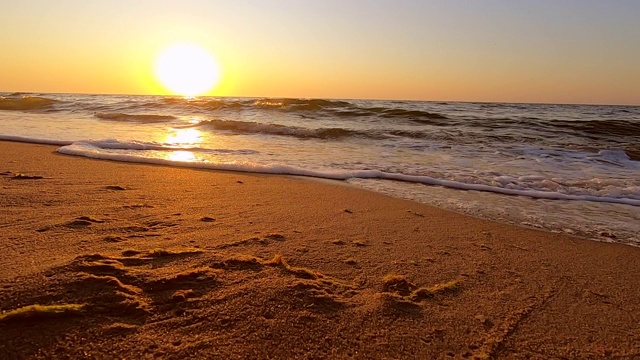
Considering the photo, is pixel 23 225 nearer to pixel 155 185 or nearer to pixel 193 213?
pixel 193 213

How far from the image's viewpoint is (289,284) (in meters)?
1.97

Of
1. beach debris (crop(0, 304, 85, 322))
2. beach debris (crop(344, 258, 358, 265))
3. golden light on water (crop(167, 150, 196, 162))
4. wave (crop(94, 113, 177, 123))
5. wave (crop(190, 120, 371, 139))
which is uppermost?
wave (crop(94, 113, 177, 123))

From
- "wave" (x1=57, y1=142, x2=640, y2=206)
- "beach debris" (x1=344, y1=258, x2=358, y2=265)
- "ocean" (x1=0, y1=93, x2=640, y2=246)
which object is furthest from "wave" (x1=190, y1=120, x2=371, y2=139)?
"beach debris" (x1=344, y1=258, x2=358, y2=265)

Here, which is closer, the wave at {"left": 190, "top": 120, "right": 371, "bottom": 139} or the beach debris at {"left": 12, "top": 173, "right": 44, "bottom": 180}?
the beach debris at {"left": 12, "top": 173, "right": 44, "bottom": 180}

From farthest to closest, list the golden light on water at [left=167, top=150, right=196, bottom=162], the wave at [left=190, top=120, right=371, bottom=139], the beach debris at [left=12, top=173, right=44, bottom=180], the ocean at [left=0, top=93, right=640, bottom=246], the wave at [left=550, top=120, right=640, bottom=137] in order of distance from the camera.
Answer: the wave at [left=550, top=120, right=640, bottom=137] < the wave at [left=190, top=120, right=371, bottom=139] < the golden light on water at [left=167, top=150, right=196, bottom=162] < the ocean at [left=0, top=93, right=640, bottom=246] < the beach debris at [left=12, top=173, right=44, bottom=180]

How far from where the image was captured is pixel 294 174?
17.7ft

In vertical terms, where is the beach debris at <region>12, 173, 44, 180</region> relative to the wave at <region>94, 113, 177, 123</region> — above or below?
below

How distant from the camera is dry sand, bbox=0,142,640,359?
5.01 ft

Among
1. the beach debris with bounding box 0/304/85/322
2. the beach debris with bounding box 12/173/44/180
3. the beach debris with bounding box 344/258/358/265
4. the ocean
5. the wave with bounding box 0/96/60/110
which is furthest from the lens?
the wave with bounding box 0/96/60/110

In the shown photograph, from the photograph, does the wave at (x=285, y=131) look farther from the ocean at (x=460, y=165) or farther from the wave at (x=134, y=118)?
the wave at (x=134, y=118)

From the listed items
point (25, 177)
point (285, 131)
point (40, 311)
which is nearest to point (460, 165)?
point (25, 177)

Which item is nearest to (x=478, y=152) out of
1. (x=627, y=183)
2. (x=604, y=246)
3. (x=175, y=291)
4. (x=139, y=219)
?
(x=627, y=183)

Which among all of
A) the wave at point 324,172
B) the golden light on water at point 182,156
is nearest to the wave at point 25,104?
the golden light on water at point 182,156

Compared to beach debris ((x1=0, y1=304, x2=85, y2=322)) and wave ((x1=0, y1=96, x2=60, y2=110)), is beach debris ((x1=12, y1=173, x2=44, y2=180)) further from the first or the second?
wave ((x1=0, y1=96, x2=60, y2=110))
